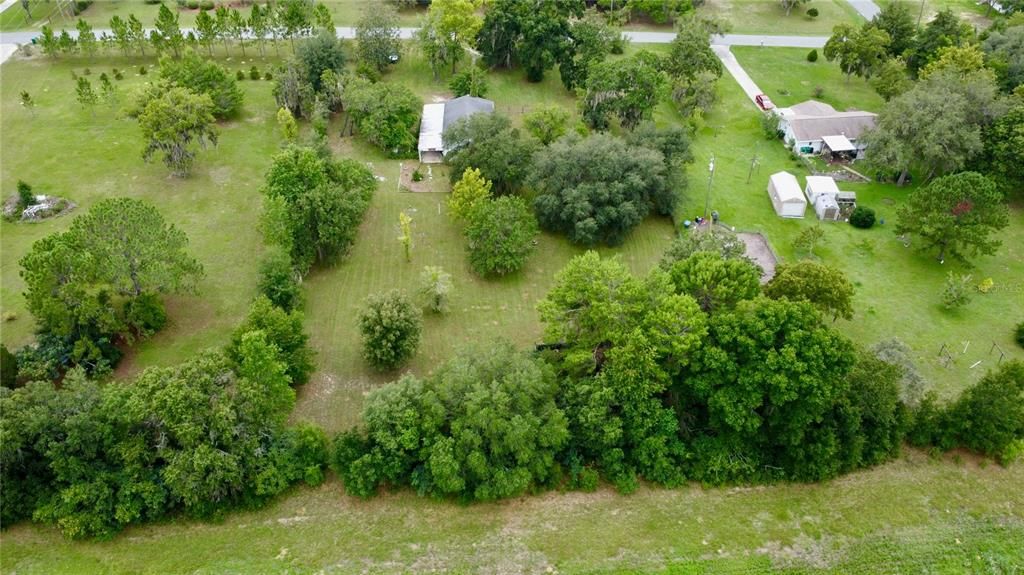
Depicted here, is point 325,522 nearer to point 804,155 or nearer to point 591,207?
point 591,207

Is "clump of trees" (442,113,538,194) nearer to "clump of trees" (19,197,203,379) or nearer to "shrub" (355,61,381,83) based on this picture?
"shrub" (355,61,381,83)

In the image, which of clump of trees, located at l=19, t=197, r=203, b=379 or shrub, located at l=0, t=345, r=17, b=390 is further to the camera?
clump of trees, located at l=19, t=197, r=203, b=379

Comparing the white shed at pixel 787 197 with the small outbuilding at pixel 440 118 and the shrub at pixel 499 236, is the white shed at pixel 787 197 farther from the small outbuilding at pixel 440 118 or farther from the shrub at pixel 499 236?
the small outbuilding at pixel 440 118

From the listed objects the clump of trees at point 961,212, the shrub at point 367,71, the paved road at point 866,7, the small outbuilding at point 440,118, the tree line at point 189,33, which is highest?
the tree line at point 189,33

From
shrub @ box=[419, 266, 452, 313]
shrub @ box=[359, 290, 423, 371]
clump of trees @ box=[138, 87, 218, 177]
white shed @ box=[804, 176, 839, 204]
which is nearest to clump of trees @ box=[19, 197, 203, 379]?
shrub @ box=[359, 290, 423, 371]

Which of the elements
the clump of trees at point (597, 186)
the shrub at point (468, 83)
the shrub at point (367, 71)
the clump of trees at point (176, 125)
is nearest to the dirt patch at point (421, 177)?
the clump of trees at point (597, 186)

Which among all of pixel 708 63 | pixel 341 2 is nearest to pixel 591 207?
pixel 708 63
